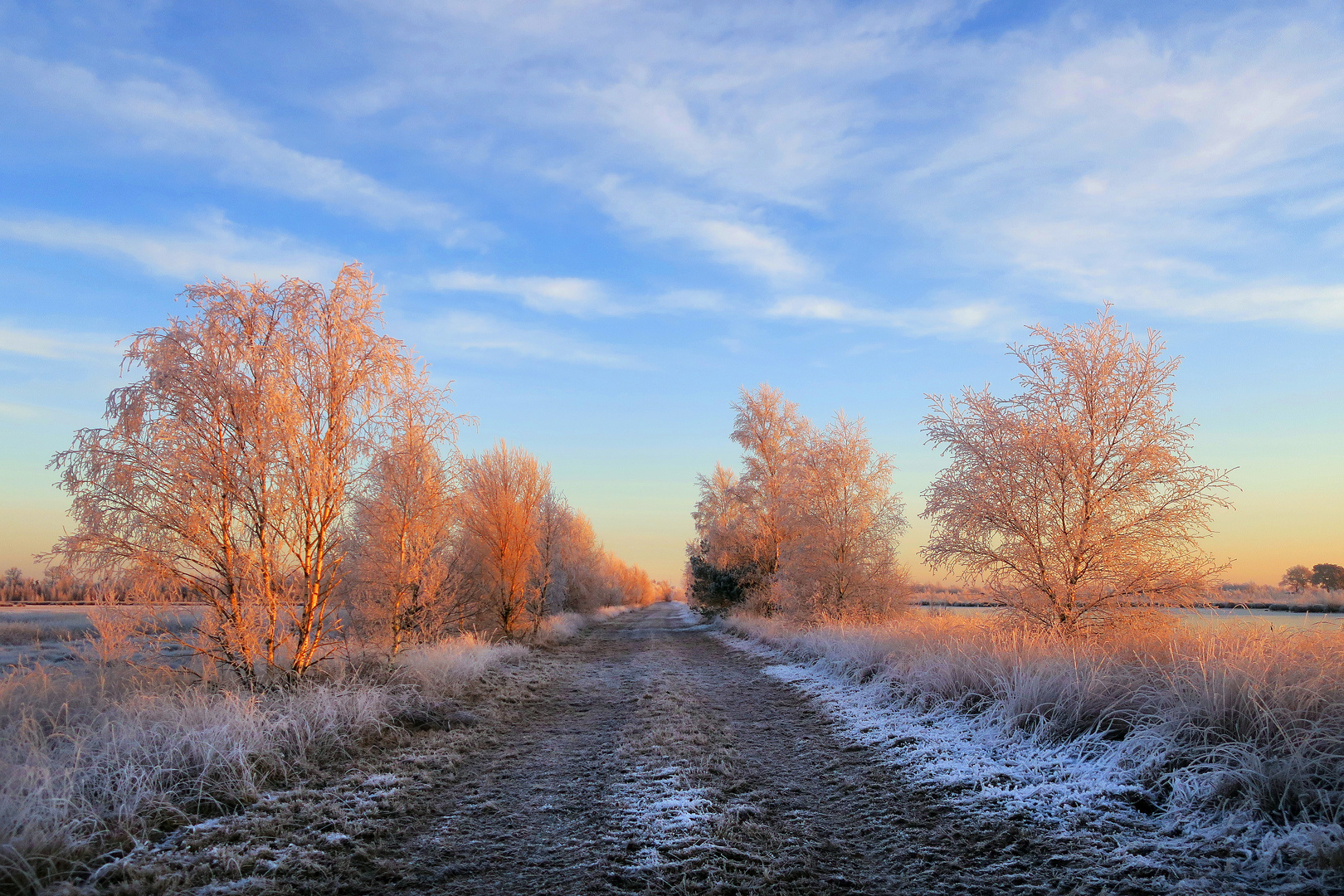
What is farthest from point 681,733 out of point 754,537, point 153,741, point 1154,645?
point 754,537

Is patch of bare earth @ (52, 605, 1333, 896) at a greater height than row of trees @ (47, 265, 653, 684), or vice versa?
row of trees @ (47, 265, 653, 684)

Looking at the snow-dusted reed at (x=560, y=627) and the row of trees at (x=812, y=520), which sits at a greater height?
the row of trees at (x=812, y=520)

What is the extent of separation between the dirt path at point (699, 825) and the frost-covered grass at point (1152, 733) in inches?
23.7

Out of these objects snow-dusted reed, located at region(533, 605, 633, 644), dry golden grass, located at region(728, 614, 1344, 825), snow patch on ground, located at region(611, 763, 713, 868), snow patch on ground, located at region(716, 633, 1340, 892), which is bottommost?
snow-dusted reed, located at region(533, 605, 633, 644)

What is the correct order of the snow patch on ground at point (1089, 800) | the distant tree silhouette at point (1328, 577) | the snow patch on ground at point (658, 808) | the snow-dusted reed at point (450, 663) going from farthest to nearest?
the distant tree silhouette at point (1328, 577), the snow-dusted reed at point (450, 663), the snow patch on ground at point (658, 808), the snow patch on ground at point (1089, 800)

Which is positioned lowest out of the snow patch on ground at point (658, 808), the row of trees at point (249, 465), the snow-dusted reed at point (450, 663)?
the snow-dusted reed at point (450, 663)

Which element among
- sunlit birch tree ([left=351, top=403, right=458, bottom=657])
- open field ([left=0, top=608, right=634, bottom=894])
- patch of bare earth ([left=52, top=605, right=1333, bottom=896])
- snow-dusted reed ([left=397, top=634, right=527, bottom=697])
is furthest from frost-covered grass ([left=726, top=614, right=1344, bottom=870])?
sunlit birch tree ([left=351, top=403, right=458, bottom=657])

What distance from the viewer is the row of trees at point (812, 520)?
18.7 metres

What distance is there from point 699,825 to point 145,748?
A: 4310mm

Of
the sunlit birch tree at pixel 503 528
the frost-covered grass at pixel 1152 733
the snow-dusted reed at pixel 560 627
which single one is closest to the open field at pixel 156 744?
the frost-covered grass at pixel 1152 733

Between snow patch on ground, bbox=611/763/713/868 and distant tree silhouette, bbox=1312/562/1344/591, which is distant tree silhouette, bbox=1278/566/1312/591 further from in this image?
snow patch on ground, bbox=611/763/713/868

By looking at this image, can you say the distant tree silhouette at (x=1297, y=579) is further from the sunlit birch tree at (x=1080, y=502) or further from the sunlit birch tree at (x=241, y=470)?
the sunlit birch tree at (x=241, y=470)

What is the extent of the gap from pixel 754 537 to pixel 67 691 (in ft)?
73.0

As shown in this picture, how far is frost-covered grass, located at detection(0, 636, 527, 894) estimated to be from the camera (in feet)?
11.9
